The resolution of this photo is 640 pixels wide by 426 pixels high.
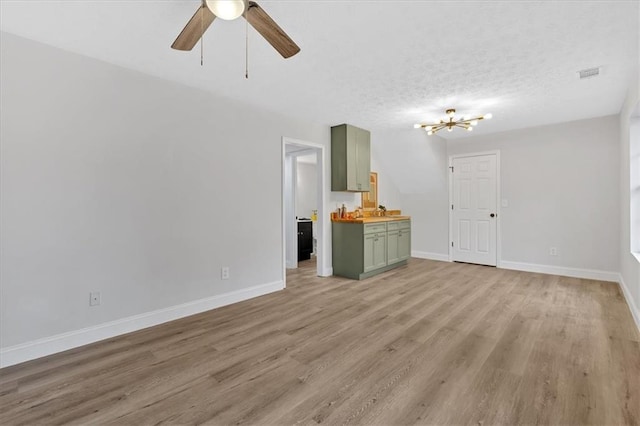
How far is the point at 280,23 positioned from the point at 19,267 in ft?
8.69

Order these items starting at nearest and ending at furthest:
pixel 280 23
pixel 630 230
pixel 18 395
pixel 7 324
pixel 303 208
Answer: pixel 18 395 < pixel 280 23 < pixel 7 324 < pixel 630 230 < pixel 303 208

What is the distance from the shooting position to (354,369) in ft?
7.20

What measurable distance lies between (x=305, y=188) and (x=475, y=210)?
4027 millimetres

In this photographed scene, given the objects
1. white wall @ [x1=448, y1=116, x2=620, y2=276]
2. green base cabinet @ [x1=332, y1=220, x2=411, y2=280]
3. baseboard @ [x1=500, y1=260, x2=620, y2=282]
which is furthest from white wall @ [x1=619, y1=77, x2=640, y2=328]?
green base cabinet @ [x1=332, y1=220, x2=411, y2=280]

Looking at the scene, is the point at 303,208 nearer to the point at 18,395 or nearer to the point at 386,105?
the point at 386,105

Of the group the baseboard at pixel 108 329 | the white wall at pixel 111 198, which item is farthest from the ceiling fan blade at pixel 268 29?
the baseboard at pixel 108 329

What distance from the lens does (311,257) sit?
6.61 meters

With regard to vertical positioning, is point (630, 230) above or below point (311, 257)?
A: above

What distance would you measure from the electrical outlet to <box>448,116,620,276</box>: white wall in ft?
19.5

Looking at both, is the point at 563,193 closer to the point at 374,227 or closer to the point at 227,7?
the point at 374,227

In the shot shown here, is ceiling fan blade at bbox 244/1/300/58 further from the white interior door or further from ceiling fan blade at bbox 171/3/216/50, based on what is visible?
the white interior door

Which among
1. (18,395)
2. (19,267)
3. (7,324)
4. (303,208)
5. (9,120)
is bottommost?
(18,395)

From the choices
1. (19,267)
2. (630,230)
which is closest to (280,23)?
(19,267)

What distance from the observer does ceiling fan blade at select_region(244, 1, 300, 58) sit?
162 cm
